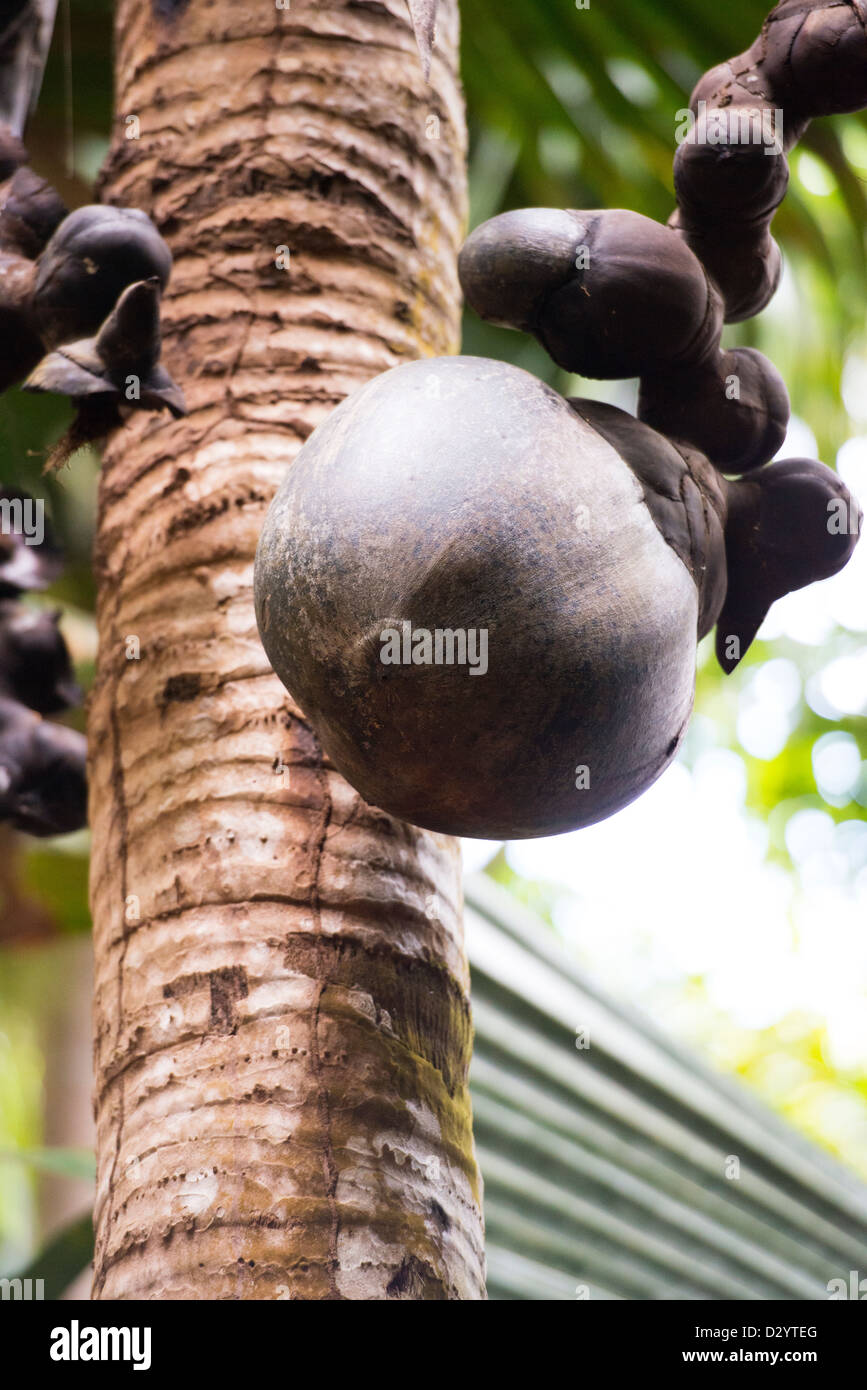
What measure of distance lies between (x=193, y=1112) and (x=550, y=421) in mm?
567

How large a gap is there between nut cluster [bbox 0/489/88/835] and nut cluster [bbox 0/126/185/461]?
422 millimetres

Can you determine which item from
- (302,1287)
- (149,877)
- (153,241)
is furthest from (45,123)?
(302,1287)

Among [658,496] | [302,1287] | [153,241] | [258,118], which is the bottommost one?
[302,1287]

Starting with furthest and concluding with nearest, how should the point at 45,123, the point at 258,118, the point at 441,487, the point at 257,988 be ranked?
1. the point at 45,123
2. the point at 258,118
3. the point at 257,988
4. the point at 441,487

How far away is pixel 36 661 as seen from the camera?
5.26 ft

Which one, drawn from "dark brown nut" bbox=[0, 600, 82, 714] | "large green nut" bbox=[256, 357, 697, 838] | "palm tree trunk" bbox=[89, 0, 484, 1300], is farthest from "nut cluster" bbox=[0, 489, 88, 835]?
"large green nut" bbox=[256, 357, 697, 838]

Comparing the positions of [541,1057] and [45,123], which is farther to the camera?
[45,123]

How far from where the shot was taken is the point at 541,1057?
2172 mm

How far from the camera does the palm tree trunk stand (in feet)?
3.36

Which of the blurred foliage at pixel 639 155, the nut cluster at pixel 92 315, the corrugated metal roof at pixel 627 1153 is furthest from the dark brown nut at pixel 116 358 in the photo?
the blurred foliage at pixel 639 155

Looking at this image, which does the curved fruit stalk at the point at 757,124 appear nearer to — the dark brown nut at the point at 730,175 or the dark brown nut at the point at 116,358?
the dark brown nut at the point at 730,175

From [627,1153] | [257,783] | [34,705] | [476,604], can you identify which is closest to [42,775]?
[34,705]

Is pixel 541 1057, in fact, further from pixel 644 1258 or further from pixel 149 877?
pixel 149 877

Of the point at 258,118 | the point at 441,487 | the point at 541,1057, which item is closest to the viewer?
the point at 441,487
